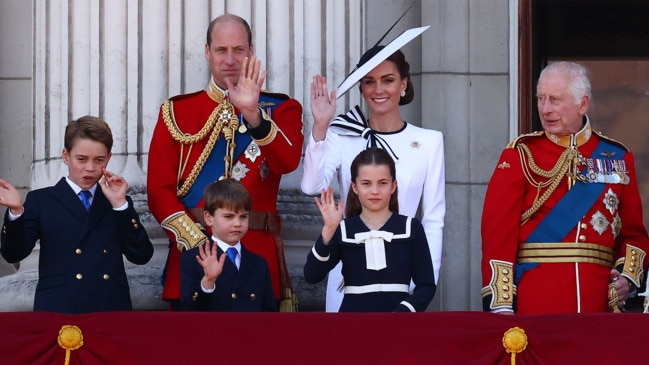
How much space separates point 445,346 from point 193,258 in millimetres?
1136

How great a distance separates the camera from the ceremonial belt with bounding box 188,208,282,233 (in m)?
6.36

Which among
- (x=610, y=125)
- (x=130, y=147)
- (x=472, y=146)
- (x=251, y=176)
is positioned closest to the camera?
(x=251, y=176)

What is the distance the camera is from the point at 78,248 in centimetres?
606

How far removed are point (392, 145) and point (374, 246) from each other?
0.73m

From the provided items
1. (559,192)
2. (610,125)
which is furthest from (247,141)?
(610,125)

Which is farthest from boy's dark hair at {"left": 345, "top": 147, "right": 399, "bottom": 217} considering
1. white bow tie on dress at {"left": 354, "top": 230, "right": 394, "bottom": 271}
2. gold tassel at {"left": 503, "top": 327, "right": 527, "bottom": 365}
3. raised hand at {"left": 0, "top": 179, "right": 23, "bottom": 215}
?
raised hand at {"left": 0, "top": 179, "right": 23, "bottom": 215}

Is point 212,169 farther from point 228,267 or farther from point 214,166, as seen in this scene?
point 228,267

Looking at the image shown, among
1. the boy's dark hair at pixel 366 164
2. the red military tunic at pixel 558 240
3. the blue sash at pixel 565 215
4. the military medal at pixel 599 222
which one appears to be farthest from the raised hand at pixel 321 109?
the military medal at pixel 599 222

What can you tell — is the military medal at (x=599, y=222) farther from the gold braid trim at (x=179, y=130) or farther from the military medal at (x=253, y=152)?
the gold braid trim at (x=179, y=130)

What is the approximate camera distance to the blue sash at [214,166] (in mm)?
6426

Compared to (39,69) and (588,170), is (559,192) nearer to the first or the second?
(588,170)

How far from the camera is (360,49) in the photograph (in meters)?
7.56

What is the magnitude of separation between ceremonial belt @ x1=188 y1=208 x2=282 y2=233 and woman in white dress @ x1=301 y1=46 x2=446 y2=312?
0.18 meters

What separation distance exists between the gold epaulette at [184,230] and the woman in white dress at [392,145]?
475mm
